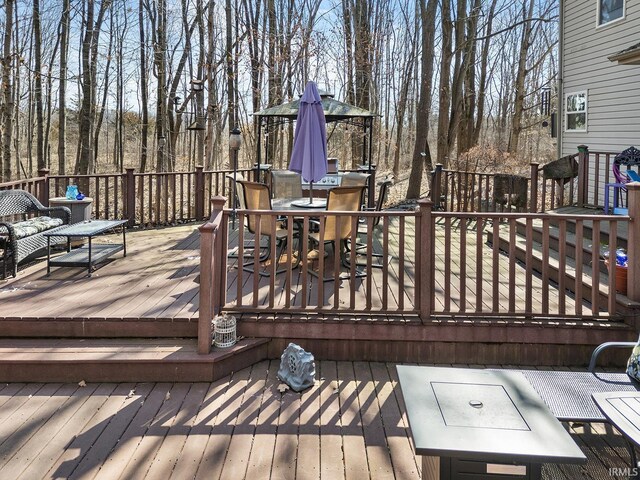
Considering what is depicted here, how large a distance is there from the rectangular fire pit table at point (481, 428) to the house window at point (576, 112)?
385 inches

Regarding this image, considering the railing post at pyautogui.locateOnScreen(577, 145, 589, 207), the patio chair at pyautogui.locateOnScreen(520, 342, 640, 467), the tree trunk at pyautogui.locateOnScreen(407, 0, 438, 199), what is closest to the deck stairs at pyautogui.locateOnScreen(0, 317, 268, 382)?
the patio chair at pyautogui.locateOnScreen(520, 342, 640, 467)

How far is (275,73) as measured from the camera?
15.4 m

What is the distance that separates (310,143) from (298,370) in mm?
2913

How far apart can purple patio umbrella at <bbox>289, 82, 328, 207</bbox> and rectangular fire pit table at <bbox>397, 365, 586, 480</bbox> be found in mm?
3682

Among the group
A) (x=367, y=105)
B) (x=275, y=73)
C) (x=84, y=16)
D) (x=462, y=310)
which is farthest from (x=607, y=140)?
(x=84, y=16)

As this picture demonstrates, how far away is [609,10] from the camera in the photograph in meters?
9.27

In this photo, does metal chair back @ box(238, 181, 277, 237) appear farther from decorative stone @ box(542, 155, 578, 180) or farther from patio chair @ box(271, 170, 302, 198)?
decorative stone @ box(542, 155, 578, 180)

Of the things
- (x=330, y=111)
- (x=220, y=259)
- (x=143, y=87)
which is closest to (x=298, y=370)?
(x=220, y=259)

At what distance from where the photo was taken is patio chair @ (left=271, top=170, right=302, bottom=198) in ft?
27.6

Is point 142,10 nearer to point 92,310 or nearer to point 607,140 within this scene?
point 607,140

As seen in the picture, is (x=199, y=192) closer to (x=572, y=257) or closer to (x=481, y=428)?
(x=572, y=257)

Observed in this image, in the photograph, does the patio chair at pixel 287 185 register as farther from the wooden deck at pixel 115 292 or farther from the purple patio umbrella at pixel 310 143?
the purple patio umbrella at pixel 310 143

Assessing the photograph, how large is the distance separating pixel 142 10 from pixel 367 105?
8.77 metres

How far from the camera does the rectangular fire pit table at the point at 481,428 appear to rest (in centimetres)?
152
